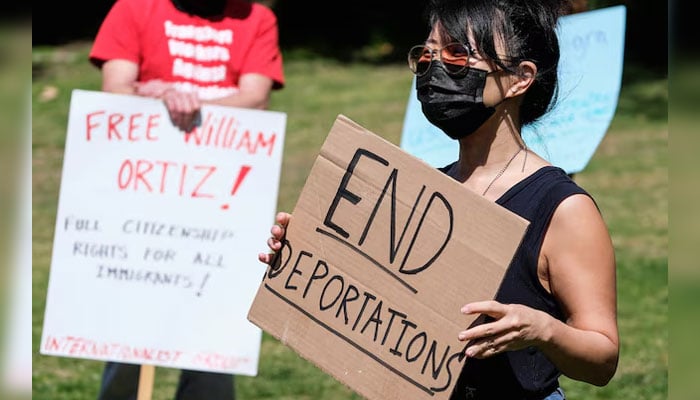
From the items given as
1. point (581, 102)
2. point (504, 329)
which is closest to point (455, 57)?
point (504, 329)

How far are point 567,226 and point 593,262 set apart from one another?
0.32 feet

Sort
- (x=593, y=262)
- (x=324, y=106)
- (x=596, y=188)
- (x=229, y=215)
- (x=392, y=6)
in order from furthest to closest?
(x=392, y=6)
(x=324, y=106)
(x=596, y=188)
(x=229, y=215)
(x=593, y=262)

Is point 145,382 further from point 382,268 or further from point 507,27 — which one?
point 507,27

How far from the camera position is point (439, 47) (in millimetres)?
2666

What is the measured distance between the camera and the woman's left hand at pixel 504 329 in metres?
2.24

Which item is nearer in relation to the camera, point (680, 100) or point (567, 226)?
point (680, 100)

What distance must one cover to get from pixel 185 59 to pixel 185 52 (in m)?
0.03

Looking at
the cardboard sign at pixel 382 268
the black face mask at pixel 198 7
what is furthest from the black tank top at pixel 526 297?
the black face mask at pixel 198 7

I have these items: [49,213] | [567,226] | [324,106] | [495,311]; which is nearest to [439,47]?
[567,226]

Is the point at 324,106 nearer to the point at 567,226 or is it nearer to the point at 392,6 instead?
the point at 392,6

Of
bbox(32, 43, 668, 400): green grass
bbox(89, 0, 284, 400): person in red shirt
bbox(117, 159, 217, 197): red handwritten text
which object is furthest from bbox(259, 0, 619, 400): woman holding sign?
bbox(32, 43, 668, 400): green grass

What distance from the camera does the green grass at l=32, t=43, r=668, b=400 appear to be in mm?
5977

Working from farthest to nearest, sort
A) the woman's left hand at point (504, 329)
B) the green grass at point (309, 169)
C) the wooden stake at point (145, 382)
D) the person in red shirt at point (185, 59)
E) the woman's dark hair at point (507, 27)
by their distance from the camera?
the green grass at point (309, 169), the person in red shirt at point (185, 59), the wooden stake at point (145, 382), the woman's dark hair at point (507, 27), the woman's left hand at point (504, 329)

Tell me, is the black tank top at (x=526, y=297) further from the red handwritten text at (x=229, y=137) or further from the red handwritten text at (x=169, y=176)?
the red handwritten text at (x=169, y=176)
